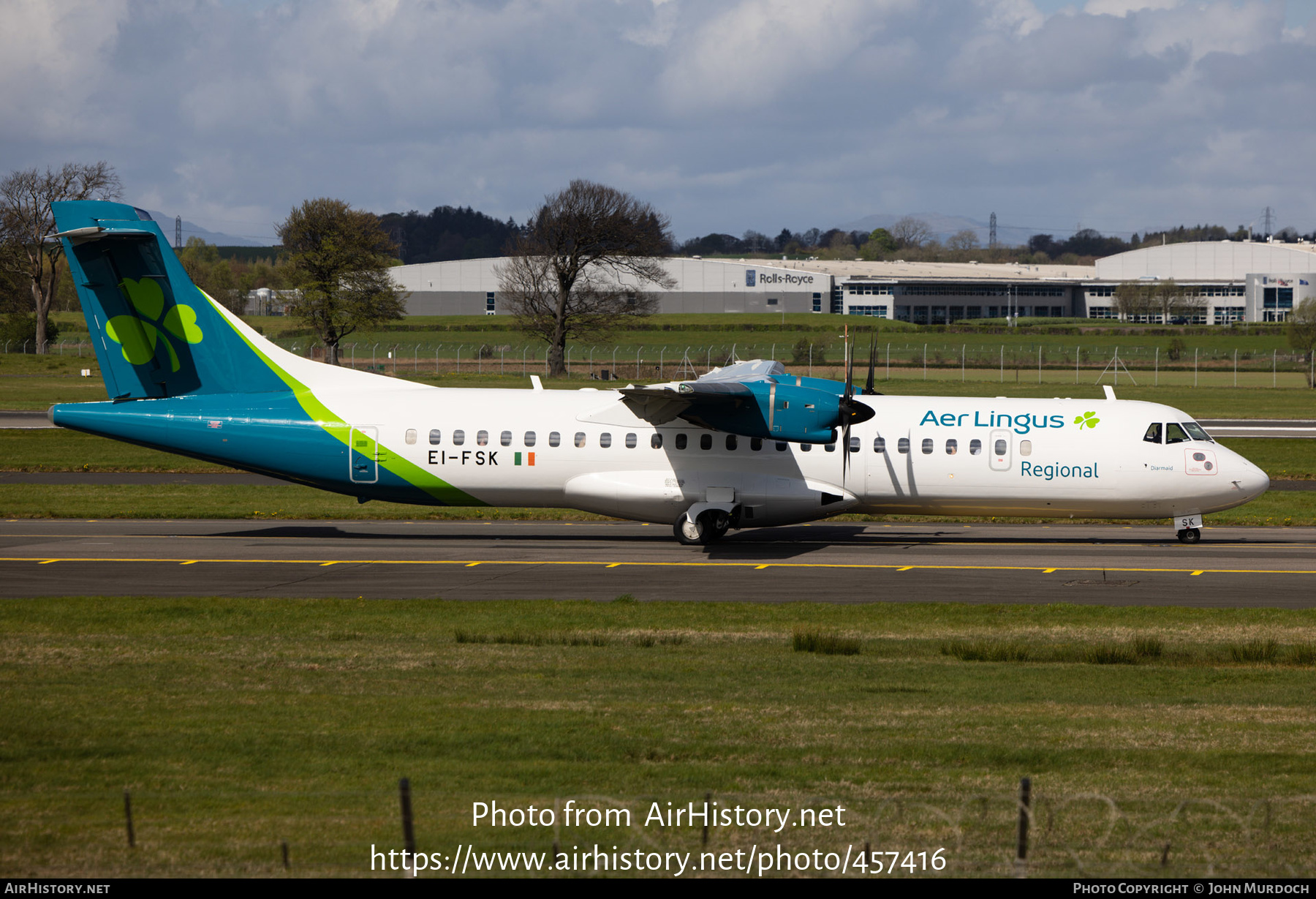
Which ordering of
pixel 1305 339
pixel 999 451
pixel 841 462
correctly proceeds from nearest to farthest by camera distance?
pixel 999 451 < pixel 841 462 < pixel 1305 339

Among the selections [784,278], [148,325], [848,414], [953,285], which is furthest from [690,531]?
[953,285]

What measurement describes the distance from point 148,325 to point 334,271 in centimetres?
6086

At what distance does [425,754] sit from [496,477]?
55.6 feet

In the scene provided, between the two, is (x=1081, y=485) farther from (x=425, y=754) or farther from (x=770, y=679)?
(x=425, y=754)

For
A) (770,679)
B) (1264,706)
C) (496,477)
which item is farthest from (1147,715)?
(496,477)

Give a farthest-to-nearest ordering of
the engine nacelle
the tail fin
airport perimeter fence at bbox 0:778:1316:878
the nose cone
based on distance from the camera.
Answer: the tail fin → the nose cone → the engine nacelle → airport perimeter fence at bbox 0:778:1316:878

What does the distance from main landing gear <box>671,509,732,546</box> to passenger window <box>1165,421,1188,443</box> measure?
412 inches

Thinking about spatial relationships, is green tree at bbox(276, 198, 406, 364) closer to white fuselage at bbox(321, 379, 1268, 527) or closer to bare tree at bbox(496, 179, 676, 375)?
bare tree at bbox(496, 179, 676, 375)

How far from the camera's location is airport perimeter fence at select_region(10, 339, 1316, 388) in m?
85.8

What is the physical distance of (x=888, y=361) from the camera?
8556cm

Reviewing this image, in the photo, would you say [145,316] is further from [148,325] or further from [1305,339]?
[1305,339]

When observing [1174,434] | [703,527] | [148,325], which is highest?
[148,325]

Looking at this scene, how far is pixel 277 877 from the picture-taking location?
7.16m

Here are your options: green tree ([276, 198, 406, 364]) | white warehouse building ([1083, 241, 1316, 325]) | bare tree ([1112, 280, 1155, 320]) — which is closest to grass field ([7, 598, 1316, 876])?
green tree ([276, 198, 406, 364])
